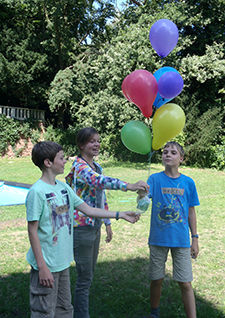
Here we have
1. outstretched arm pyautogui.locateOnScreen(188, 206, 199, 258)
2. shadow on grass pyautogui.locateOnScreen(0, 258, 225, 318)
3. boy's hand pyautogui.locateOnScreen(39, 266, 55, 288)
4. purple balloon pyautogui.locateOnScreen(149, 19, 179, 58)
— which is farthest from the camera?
purple balloon pyautogui.locateOnScreen(149, 19, 179, 58)

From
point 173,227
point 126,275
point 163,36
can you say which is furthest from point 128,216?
point 163,36

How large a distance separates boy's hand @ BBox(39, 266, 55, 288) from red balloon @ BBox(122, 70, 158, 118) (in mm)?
1874

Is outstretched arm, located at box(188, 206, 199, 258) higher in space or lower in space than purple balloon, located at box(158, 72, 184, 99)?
lower

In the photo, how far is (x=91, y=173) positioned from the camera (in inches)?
87.2

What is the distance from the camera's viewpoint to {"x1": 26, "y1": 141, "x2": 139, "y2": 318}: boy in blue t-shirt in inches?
69.8

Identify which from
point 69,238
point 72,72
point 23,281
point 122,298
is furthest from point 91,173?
point 72,72

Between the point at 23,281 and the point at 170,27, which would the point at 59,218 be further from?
the point at 170,27

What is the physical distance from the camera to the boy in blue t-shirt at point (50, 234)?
177cm

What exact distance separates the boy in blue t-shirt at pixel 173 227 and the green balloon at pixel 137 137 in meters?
0.29

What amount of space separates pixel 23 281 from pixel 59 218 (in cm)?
181

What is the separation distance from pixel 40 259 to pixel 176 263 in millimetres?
1187

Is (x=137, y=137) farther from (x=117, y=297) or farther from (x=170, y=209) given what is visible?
(x=117, y=297)

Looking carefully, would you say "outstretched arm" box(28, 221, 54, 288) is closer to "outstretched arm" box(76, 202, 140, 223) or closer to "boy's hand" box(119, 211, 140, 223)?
"outstretched arm" box(76, 202, 140, 223)

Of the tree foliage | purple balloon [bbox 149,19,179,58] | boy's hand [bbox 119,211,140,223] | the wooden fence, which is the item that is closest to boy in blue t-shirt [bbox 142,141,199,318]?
boy's hand [bbox 119,211,140,223]
